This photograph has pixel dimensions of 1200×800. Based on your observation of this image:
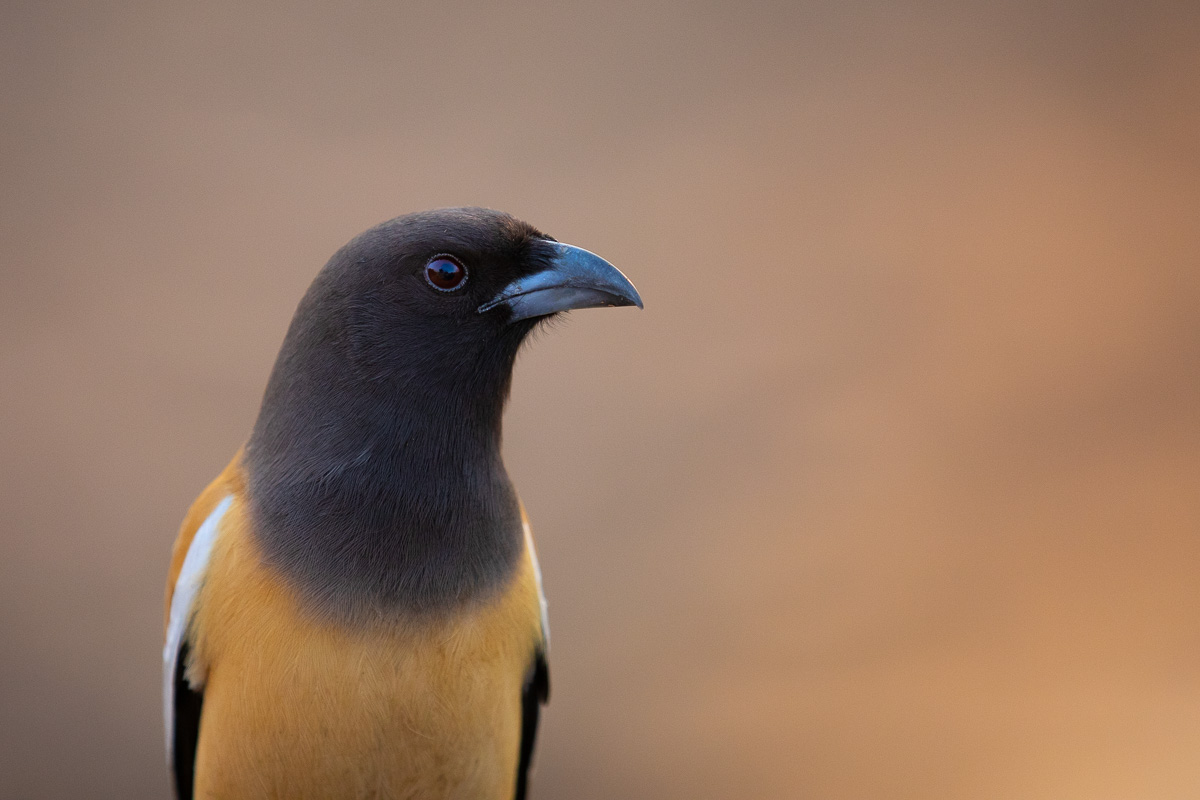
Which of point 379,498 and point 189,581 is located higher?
point 379,498

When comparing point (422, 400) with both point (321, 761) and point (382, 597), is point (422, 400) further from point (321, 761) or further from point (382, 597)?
point (321, 761)

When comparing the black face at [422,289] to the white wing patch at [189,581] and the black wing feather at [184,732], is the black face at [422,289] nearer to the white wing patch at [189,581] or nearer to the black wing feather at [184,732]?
the white wing patch at [189,581]

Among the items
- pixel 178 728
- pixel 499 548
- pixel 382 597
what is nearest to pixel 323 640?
pixel 382 597

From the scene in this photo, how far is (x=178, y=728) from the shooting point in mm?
1209

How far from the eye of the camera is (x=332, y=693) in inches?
41.0

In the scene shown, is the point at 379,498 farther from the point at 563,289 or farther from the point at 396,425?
the point at 563,289

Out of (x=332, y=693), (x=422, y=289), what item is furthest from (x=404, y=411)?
(x=332, y=693)

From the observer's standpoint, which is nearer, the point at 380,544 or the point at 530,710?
the point at 380,544

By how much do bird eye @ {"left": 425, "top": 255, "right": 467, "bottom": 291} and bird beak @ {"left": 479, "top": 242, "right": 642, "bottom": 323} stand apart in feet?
0.13

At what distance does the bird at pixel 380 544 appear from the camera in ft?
3.44

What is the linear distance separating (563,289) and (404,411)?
0.73 ft

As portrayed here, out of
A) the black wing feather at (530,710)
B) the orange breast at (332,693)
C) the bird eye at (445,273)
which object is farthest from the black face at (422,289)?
the black wing feather at (530,710)

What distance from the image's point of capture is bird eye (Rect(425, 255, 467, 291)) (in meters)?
1.10

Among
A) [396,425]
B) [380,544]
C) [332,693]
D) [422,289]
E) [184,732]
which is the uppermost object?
[422,289]
